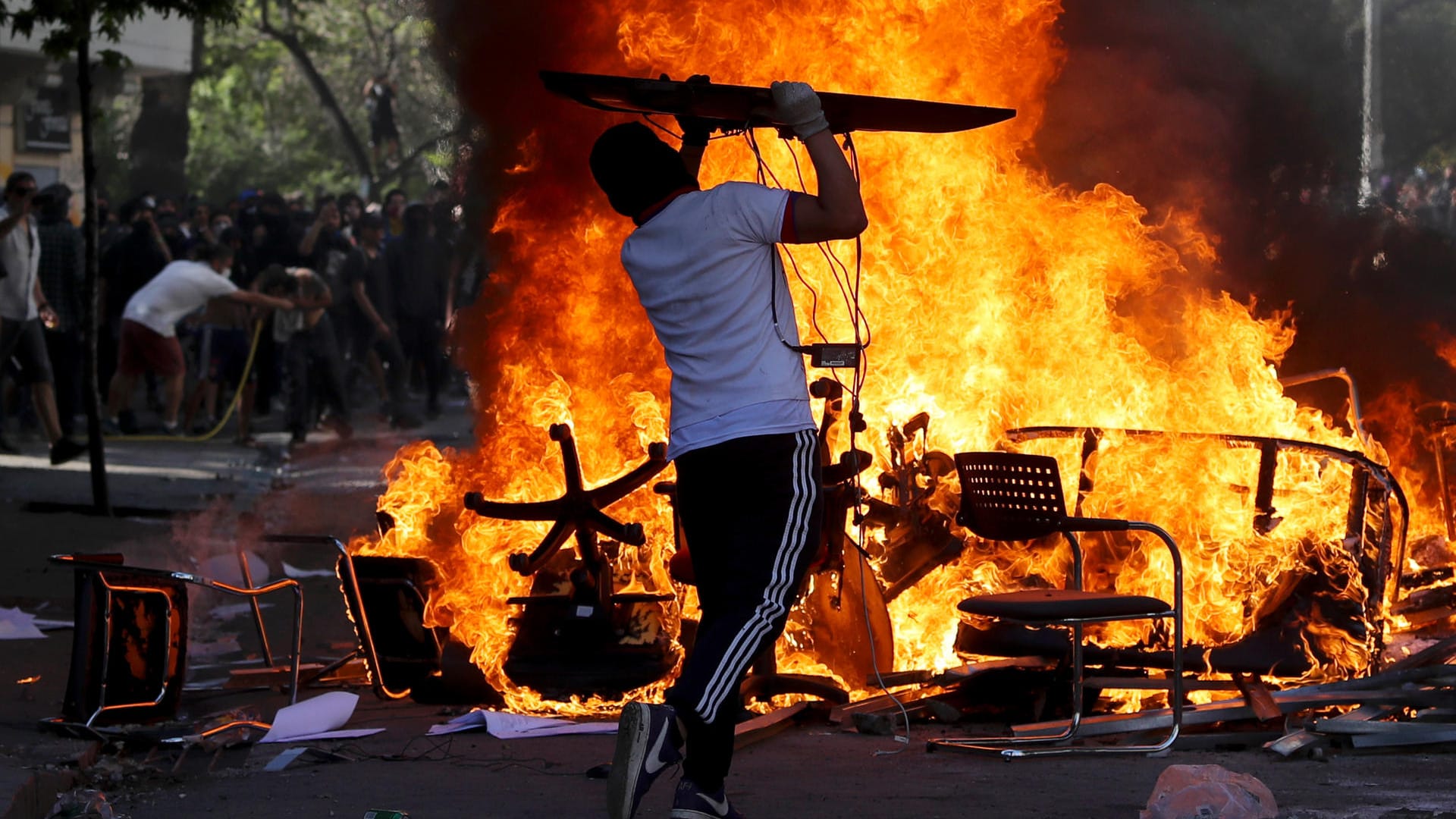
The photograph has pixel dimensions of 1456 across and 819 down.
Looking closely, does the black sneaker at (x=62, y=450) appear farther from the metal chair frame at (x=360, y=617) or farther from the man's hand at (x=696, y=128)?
the man's hand at (x=696, y=128)

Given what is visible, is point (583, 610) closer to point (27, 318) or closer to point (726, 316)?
point (726, 316)

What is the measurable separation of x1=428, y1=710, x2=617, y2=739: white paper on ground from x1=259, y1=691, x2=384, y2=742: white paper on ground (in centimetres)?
31

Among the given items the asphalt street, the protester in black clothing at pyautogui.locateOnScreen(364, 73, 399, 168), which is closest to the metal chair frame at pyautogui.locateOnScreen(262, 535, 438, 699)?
the asphalt street

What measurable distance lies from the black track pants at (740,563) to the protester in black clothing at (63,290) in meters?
11.7

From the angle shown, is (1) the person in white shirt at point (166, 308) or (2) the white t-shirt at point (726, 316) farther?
(1) the person in white shirt at point (166, 308)

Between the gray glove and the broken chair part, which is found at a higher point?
the gray glove

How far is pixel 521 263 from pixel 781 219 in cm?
370

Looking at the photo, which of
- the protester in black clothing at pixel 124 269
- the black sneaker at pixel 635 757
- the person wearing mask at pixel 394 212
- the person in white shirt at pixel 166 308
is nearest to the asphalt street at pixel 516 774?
the black sneaker at pixel 635 757

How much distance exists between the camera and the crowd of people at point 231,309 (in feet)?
46.6

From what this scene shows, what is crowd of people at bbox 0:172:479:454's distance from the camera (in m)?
14.2

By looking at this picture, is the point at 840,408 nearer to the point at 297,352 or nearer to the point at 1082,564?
the point at 1082,564

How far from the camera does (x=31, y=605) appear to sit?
939 centimetres

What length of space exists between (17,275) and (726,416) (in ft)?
35.6

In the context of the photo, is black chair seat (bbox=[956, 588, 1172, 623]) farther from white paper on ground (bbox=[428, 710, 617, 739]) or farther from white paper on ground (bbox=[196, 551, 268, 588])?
white paper on ground (bbox=[196, 551, 268, 588])
